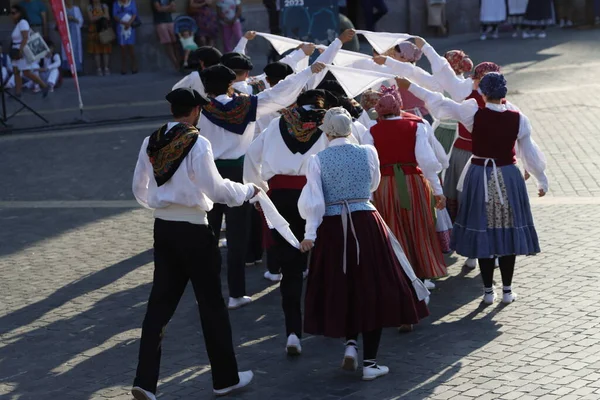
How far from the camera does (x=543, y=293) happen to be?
902 cm

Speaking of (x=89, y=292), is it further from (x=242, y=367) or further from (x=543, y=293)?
(x=543, y=293)

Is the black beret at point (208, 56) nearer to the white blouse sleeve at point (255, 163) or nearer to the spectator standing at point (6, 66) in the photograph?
the white blouse sleeve at point (255, 163)

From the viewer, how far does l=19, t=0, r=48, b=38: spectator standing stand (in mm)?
22406

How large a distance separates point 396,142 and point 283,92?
925 millimetres

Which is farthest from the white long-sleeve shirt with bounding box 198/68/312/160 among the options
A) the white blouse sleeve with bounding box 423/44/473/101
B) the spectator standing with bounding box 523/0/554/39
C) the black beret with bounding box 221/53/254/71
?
the spectator standing with bounding box 523/0/554/39

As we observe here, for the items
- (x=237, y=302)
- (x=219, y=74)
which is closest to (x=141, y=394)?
(x=237, y=302)

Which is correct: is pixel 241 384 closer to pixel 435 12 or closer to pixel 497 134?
pixel 497 134

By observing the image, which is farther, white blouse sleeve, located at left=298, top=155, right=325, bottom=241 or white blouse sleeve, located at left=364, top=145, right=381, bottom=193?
white blouse sleeve, located at left=364, top=145, right=381, bottom=193

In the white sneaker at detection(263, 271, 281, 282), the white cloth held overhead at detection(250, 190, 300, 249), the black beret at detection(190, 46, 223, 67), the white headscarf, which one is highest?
the black beret at detection(190, 46, 223, 67)

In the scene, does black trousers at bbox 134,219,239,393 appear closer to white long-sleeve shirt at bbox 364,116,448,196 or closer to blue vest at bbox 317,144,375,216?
blue vest at bbox 317,144,375,216

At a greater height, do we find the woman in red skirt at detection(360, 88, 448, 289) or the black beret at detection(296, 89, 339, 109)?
the black beret at detection(296, 89, 339, 109)

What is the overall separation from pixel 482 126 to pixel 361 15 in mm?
17992

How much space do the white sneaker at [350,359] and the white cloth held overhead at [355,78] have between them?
209cm

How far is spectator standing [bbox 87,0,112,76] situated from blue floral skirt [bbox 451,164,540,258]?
15.2 m
